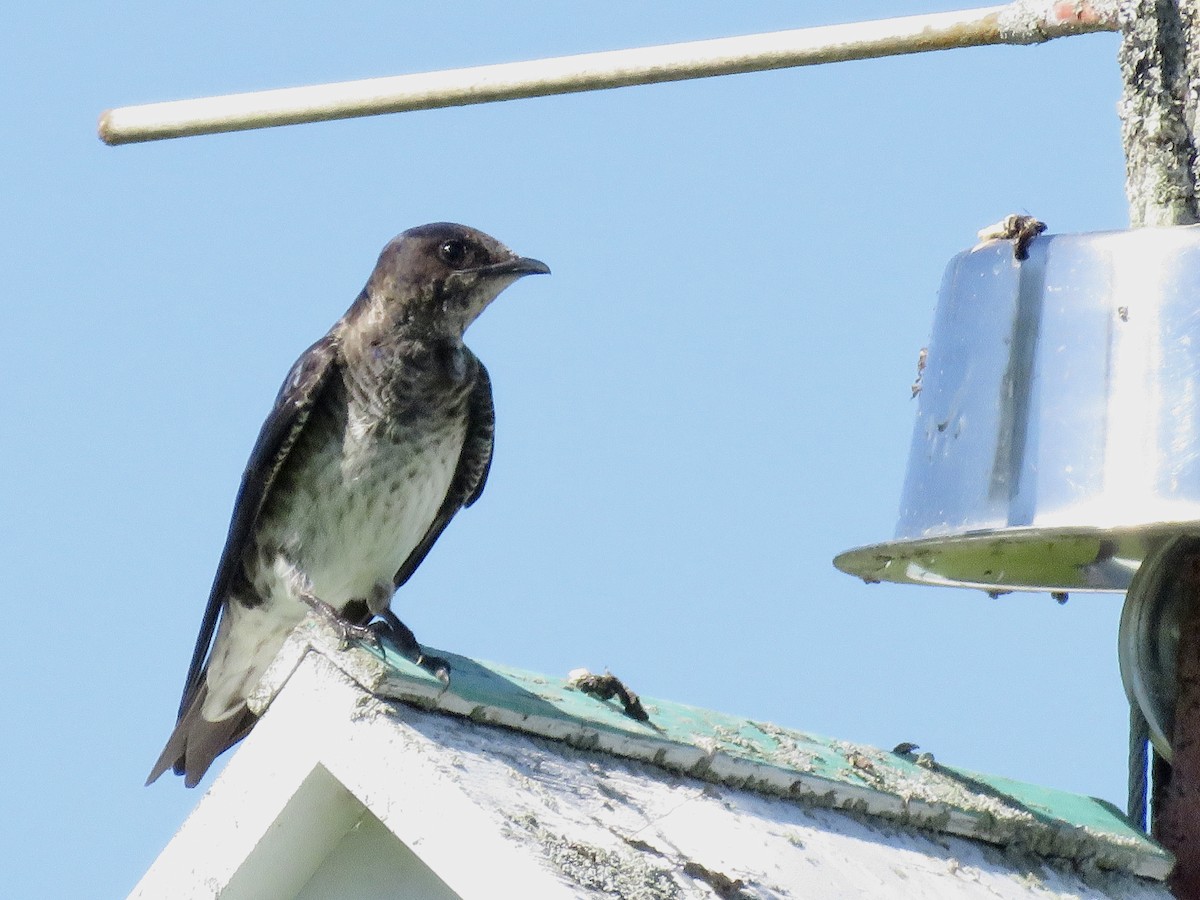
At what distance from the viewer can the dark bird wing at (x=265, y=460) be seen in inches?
171

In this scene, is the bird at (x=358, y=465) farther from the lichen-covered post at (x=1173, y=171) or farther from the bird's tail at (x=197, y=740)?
the lichen-covered post at (x=1173, y=171)

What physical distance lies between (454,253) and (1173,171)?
2.25m

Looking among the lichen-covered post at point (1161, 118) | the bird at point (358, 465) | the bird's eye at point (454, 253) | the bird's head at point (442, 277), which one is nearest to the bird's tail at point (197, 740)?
the bird at point (358, 465)

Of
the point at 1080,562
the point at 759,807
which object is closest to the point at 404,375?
the point at 1080,562

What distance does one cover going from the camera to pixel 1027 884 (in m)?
2.54

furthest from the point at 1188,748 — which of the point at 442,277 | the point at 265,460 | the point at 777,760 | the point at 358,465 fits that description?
the point at 442,277

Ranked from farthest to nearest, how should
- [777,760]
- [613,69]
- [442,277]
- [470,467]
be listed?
[470,467]
[442,277]
[613,69]
[777,760]

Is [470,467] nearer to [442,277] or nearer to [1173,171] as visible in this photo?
[442,277]

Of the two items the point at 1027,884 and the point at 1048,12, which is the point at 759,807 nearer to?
the point at 1027,884

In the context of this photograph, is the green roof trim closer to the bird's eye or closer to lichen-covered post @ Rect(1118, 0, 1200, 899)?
lichen-covered post @ Rect(1118, 0, 1200, 899)

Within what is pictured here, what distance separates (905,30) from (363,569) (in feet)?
7.70

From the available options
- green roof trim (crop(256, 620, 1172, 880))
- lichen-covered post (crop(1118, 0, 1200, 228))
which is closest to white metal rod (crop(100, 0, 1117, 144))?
lichen-covered post (crop(1118, 0, 1200, 228))

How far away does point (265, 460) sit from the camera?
172 inches

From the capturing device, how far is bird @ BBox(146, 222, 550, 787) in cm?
437
